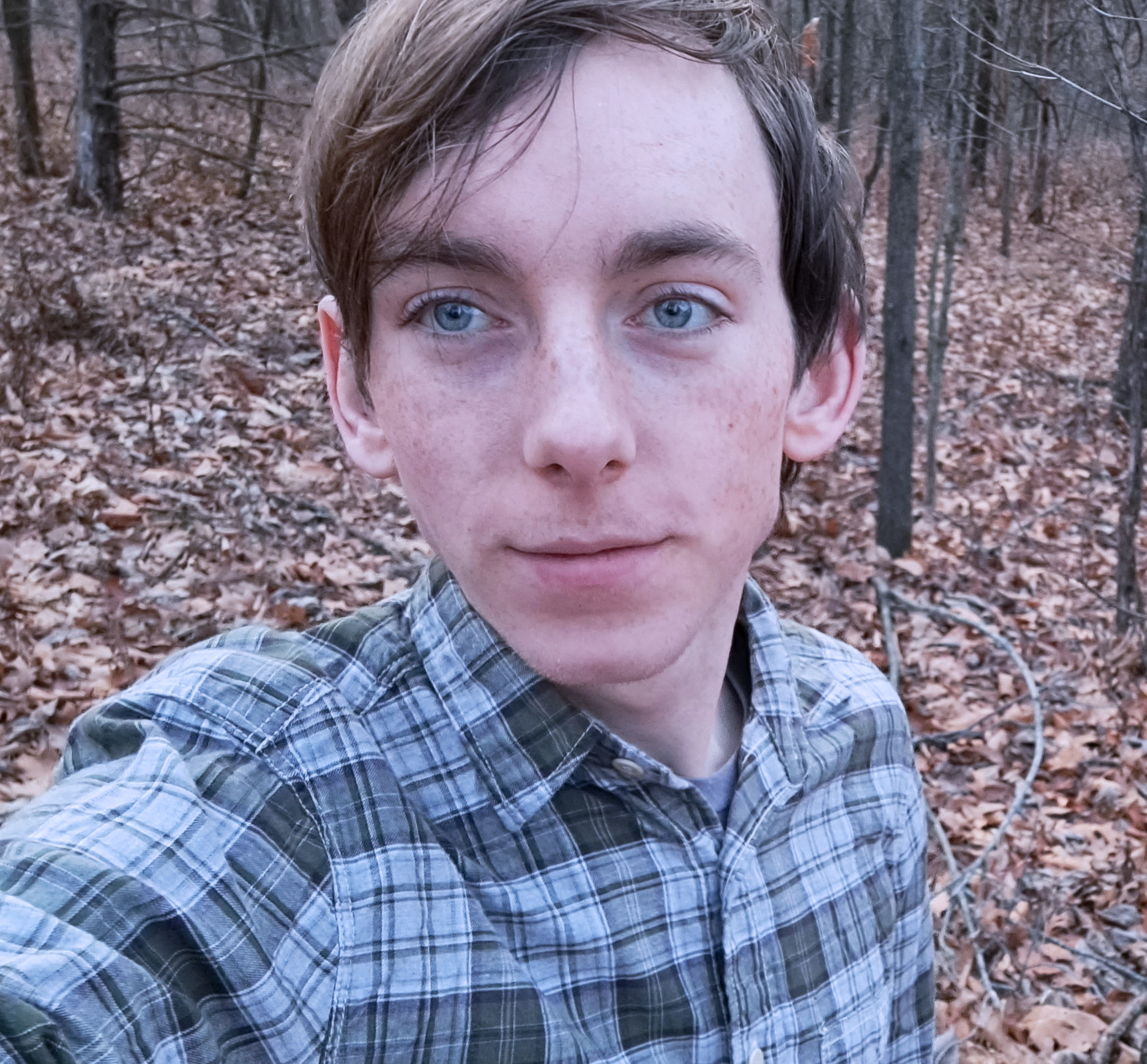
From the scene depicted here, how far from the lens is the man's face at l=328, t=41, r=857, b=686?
1082mm

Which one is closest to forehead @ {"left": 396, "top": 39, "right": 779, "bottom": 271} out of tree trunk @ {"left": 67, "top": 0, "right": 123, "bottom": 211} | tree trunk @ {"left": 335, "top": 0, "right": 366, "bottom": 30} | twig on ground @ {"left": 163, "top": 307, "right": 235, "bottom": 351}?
twig on ground @ {"left": 163, "top": 307, "right": 235, "bottom": 351}

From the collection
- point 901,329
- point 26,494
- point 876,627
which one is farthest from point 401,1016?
point 901,329

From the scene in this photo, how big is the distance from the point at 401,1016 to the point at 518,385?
0.64 meters

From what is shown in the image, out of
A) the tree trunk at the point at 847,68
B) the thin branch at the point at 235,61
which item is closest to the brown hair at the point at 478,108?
the thin branch at the point at 235,61

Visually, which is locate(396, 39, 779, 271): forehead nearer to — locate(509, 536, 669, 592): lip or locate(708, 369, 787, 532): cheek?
locate(708, 369, 787, 532): cheek

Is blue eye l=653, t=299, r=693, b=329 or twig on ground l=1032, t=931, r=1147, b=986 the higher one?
blue eye l=653, t=299, r=693, b=329

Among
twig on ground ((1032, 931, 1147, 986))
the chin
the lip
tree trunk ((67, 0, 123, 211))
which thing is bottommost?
twig on ground ((1032, 931, 1147, 986))

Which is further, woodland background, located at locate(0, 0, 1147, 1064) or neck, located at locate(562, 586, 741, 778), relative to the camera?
woodland background, located at locate(0, 0, 1147, 1064)

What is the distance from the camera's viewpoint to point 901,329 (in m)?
6.16

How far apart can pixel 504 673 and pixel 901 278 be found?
18.0 ft

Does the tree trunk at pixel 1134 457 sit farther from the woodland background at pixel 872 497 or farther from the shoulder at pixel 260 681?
the shoulder at pixel 260 681

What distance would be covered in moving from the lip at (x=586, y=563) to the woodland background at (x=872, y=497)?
1116 mm

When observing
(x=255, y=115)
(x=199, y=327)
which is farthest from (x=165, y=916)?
(x=255, y=115)

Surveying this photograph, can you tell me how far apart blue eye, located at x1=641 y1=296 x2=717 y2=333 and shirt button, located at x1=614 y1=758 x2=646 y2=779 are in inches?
20.2
